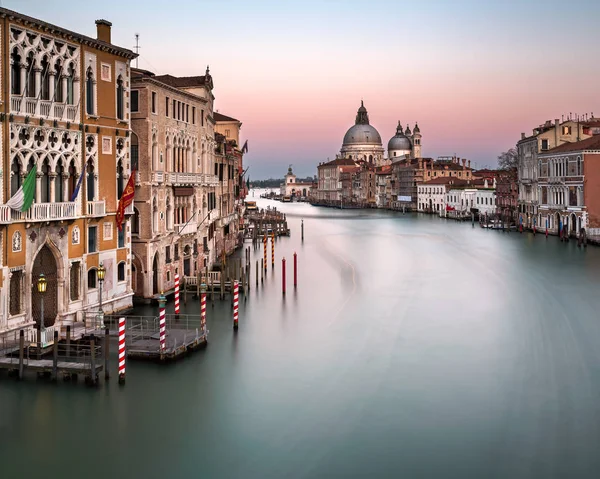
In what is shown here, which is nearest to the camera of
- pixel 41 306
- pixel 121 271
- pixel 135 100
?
pixel 41 306

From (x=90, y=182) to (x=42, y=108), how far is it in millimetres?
2074

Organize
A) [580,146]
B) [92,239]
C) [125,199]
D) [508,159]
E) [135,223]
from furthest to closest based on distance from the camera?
[508,159] < [580,146] < [135,223] < [125,199] < [92,239]

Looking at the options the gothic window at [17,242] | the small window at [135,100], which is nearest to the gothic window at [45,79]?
the gothic window at [17,242]

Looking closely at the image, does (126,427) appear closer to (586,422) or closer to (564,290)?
(586,422)

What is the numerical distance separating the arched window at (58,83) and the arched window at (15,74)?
3.16ft

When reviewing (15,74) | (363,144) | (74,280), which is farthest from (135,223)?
(363,144)

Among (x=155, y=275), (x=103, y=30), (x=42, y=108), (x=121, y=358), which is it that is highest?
(x=103, y=30)

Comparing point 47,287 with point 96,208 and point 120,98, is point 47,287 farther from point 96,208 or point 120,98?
point 120,98

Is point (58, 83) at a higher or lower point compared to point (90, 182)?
higher

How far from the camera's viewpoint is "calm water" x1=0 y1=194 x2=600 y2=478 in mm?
9227

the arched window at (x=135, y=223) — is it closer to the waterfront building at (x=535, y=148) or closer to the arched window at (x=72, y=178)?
the arched window at (x=72, y=178)

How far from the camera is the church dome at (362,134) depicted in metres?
129

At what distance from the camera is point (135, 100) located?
18.0 meters

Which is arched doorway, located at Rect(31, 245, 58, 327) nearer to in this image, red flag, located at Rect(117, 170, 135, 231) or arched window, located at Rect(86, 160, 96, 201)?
arched window, located at Rect(86, 160, 96, 201)
